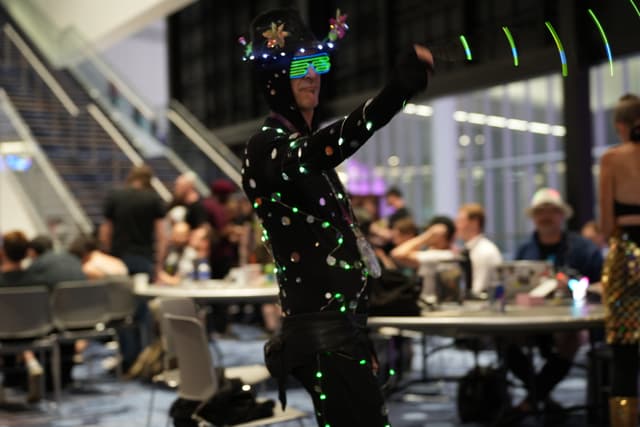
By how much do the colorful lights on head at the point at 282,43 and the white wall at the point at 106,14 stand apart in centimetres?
1112

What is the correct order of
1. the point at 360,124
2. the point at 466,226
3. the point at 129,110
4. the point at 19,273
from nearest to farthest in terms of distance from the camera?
the point at 360,124, the point at 466,226, the point at 19,273, the point at 129,110

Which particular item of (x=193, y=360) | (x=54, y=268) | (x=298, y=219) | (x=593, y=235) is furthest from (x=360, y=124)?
(x=593, y=235)

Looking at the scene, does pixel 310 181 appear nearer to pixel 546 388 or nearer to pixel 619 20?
pixel 619 20

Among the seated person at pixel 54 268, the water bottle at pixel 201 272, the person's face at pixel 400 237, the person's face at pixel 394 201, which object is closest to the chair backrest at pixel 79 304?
the seated person at pixel 54 268

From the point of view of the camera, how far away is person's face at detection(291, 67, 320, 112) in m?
1.80

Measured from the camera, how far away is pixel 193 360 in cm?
323

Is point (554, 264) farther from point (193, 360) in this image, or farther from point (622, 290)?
point (193, 360)

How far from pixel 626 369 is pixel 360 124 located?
2309 mm

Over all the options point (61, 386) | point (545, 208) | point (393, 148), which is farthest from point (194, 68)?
point (545, 208)

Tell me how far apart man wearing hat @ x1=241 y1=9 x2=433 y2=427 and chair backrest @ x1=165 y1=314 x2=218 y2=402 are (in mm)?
1372

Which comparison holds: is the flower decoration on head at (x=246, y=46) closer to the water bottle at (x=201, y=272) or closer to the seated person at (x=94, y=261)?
the water bottle at (x=201, y=272)

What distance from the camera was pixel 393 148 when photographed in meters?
18.5

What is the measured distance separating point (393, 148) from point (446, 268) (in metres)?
14.5

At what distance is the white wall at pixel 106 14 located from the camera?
13094 mm
